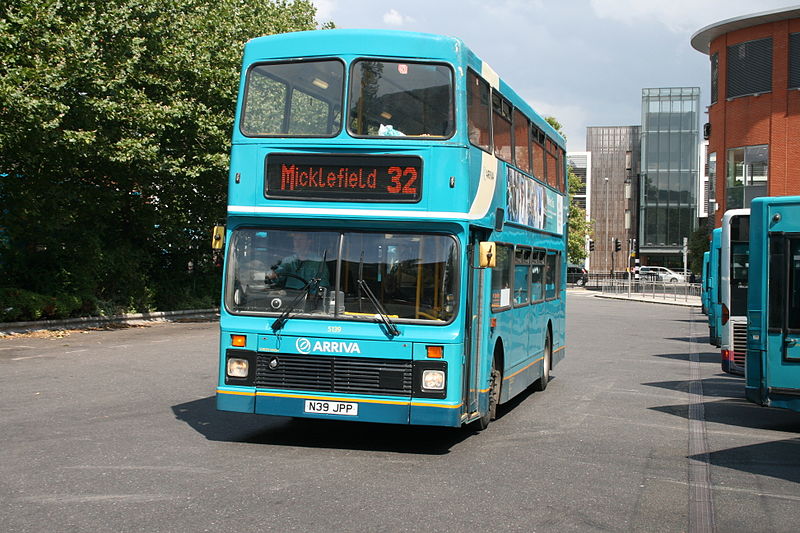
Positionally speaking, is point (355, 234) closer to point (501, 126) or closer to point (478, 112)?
point (478, 112)

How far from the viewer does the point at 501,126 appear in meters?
11.2

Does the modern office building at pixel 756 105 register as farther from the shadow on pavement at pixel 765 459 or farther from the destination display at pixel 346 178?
the destination display at pixel 346 178

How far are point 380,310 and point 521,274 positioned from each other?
3.85 m

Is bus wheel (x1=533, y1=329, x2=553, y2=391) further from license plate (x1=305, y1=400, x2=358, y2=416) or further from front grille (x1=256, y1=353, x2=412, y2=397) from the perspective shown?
license plate (x1=305, y1=400, x2=358, y2=416)

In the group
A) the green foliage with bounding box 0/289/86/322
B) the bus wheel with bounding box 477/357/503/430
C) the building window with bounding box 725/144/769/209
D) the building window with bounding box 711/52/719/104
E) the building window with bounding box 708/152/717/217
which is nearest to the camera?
the bus wheel with bounding box 477/357/503/430

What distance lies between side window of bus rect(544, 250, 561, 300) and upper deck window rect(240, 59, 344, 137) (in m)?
6.18

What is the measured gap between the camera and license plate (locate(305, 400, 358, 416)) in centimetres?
909

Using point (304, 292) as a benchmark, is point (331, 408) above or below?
below

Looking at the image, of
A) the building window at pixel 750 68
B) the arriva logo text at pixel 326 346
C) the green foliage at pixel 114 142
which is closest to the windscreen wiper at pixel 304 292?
the arriva logo text at pixel 326 346

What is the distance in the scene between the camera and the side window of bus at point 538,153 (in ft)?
44.2

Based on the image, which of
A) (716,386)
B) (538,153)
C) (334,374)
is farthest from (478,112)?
(716,386)

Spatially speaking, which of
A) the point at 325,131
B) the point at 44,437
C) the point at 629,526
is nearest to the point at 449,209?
the point at 325,131

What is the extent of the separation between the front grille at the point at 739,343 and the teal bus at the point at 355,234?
653 cm

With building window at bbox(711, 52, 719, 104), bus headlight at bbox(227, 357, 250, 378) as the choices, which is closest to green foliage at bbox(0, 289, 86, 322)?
bus headlight at bbox(227, 357, 250, 378)
